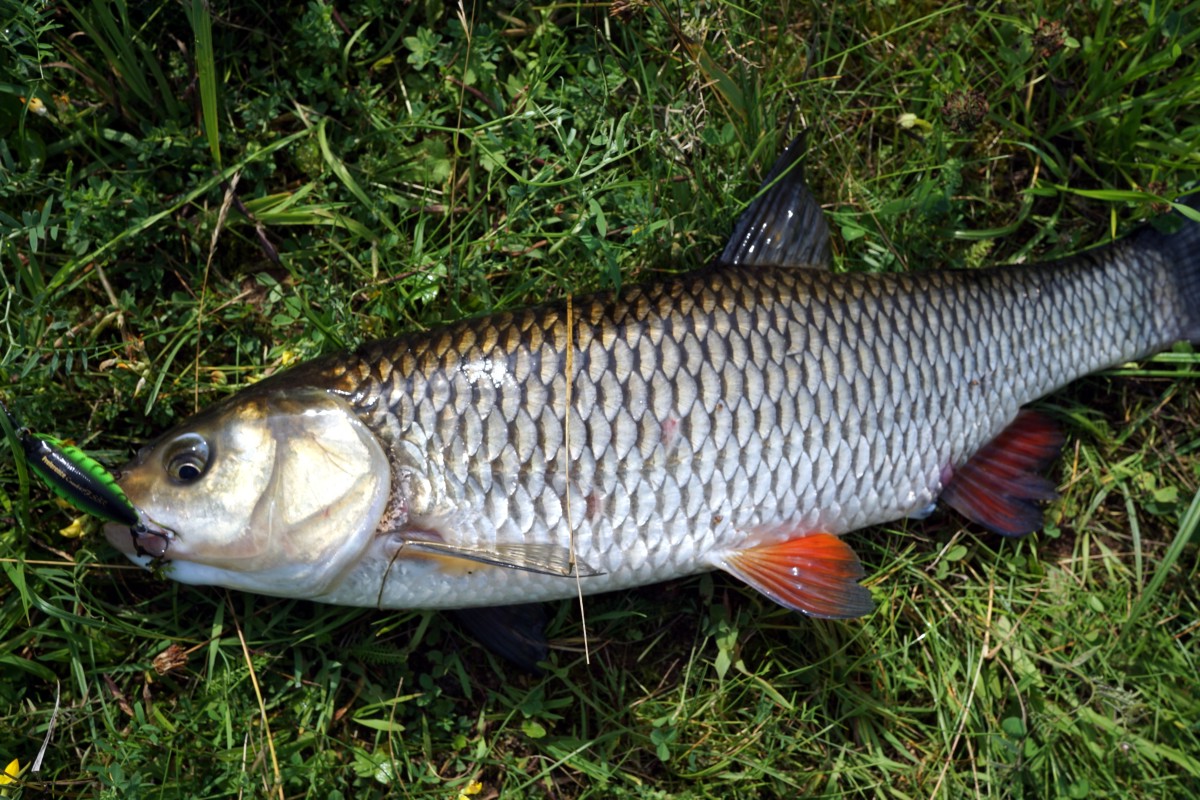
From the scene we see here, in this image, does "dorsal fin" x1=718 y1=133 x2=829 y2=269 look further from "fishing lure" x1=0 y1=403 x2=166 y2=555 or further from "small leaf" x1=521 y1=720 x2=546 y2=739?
"fishing lure" x1=0 y1=403 x2=166 y2=555

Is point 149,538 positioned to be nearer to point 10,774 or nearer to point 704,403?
point 10,774

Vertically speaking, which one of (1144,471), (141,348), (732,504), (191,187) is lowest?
(1144,471)

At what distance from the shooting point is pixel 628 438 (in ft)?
6.72

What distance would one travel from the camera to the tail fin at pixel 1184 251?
2484mm

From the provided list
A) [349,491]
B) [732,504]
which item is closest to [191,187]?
[349,491]

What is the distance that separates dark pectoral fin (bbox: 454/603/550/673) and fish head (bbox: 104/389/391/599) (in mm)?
443

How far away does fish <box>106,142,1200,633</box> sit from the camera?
6.45ft

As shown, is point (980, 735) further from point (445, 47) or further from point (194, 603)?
point (445, 47)

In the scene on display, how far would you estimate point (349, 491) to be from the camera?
6.41 feet

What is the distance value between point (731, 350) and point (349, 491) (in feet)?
3.12

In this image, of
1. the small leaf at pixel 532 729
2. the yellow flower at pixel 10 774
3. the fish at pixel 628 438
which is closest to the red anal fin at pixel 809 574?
the fish at pixel 628 438

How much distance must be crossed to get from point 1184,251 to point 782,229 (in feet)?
3.93

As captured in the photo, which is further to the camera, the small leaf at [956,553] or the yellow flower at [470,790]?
the small leaf at [956,553]

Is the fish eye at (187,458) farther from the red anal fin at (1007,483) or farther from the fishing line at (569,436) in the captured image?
the red anal fin at (1007,483)
